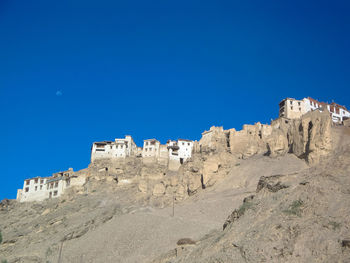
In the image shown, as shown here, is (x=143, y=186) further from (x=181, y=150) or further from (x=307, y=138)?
(x=307, y=138)

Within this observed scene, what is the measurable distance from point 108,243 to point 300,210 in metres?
34.3

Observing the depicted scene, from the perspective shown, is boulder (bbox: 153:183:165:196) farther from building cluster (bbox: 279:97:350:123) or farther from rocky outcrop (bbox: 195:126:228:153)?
building cluster (bbox: 279:97:350:123)

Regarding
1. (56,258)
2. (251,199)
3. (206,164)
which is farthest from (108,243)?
(251,199)

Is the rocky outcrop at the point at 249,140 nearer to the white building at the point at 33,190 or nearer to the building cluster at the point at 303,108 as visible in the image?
the building cluster at the point at 303,108

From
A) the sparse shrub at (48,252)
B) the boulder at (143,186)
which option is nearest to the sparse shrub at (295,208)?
the sparse shrub at (48,252)

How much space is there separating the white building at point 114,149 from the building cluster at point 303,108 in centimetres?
3269

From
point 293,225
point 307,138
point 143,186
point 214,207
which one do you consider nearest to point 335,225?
point 293,225

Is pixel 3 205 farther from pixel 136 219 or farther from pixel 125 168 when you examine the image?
pixel 136 219

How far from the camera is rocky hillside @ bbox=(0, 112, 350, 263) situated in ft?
52.5

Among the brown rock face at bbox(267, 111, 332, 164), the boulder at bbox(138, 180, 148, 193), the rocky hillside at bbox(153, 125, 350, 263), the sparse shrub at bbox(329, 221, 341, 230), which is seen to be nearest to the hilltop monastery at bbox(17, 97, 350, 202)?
the boulder at bbox(138, 180, 148, 193)

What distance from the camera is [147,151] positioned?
82.2 metres

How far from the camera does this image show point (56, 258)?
46.9 m

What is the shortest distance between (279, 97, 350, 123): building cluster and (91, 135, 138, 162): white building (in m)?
32.7

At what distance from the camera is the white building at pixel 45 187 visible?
257 ft
